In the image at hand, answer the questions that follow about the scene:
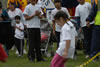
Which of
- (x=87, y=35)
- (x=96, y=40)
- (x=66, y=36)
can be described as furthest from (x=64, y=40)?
(x=87, y=35)

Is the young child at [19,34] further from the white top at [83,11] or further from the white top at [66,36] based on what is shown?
the white top at [66,36]

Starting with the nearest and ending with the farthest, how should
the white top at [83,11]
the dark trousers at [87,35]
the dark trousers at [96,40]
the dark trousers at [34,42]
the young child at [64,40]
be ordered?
the young child at [64,40] < the dark trousers at [96,40] < the dark trousers at [34,42] < the dark trousers at [87,35] < the white top at [83,11]

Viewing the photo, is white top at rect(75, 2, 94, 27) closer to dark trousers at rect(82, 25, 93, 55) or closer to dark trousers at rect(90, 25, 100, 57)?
dark trousers at rect(82, 25, 93, 55)

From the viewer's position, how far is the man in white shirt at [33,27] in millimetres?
12062

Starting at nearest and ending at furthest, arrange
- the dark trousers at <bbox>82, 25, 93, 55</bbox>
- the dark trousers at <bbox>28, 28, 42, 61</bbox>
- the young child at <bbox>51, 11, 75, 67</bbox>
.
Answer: the young child at <bbox>51, 11, 75, 67</bbox> < the dark trousers at <bbox>28, 28, 42, 61</bbox> < the dark trousers at <bbox>82, 25, 93, 55</bbox>

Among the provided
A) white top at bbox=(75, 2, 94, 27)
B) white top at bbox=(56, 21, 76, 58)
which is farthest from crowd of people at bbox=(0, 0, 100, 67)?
white top at bbox=(56, 21, 76, 58)

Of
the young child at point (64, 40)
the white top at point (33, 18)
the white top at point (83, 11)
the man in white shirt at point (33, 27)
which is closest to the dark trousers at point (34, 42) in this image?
the man in white shirt at point (33, 27)

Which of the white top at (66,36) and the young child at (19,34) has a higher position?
the white top at (66,36)

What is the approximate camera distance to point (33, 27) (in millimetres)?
12047

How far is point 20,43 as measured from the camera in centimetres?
1430

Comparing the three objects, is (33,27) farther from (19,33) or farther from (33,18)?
(19,33)

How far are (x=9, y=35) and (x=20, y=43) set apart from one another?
2.10 meters

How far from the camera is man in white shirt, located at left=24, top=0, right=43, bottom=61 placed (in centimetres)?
1206

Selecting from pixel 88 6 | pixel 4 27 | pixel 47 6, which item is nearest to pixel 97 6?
pixel 88 6
